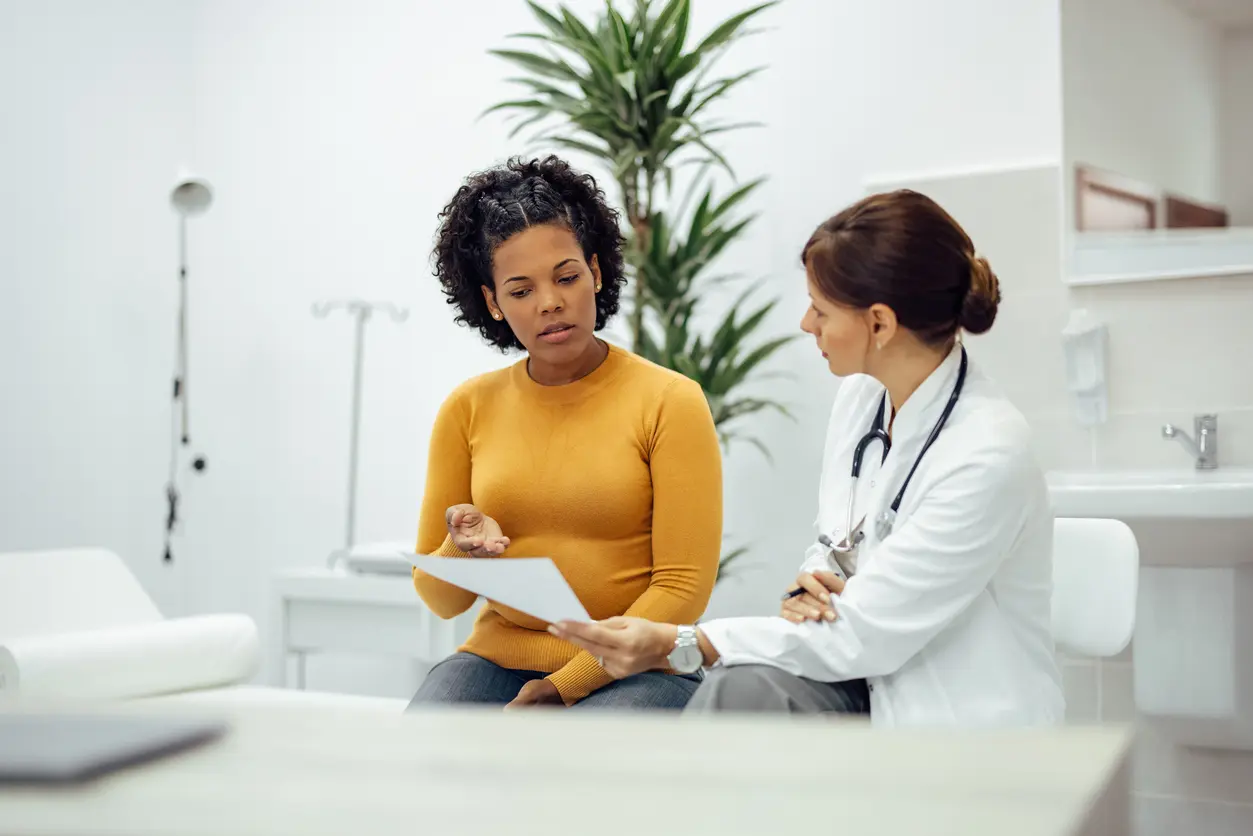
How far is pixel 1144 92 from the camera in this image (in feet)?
9.41

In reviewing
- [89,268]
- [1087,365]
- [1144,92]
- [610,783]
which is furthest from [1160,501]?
[89,268]

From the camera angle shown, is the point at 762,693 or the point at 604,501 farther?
the point at 604,501

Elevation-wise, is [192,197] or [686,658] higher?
[192,197]

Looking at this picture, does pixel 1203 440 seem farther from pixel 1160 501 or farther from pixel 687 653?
pixel 687 653

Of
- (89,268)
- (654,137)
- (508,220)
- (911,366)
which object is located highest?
(654,137)

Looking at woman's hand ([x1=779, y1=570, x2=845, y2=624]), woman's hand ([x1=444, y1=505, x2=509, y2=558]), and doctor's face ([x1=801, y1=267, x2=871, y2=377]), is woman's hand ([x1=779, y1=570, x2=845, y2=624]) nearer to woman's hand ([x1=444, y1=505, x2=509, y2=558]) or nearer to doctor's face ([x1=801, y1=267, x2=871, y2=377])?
doctor's face ([x1=801, y1=267, x2=871, y2=377])

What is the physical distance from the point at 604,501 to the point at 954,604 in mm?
523

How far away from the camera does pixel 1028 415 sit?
2893mm

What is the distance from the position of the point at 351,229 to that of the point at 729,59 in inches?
54.2

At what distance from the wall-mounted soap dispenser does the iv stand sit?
1.96 meters

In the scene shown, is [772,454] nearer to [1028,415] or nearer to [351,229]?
[1028,415]

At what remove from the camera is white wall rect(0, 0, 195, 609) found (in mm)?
3709

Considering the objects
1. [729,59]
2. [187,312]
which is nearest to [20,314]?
[187,312]

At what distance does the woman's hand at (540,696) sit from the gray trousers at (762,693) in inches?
10.0
